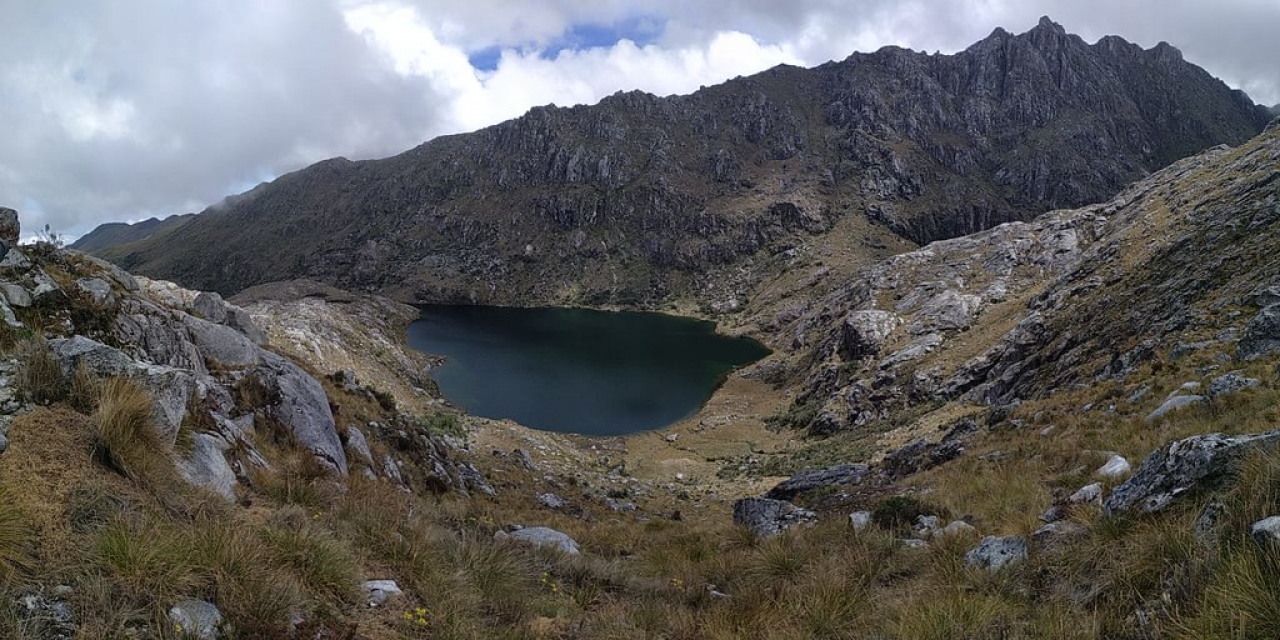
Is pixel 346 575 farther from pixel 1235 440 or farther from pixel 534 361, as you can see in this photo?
pixel 534 361

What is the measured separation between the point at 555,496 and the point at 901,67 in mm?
204133

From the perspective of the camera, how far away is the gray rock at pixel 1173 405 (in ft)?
34.6

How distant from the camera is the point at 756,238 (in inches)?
5945

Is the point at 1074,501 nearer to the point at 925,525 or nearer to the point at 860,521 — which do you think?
the point at 925,525

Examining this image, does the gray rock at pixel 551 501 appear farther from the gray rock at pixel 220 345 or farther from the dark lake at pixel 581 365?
the dark lake at pixel 581 365

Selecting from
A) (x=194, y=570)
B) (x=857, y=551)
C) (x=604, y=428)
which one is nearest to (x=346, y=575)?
(x=194, y=570)

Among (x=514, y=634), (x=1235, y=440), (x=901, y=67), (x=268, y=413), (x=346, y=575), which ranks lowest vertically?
(x=514, y=634)

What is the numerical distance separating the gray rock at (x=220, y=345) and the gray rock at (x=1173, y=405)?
17720 millimetres

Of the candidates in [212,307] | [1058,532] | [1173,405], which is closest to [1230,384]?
[1173,405]

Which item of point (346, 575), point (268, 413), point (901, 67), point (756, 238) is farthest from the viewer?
point (901, 67)

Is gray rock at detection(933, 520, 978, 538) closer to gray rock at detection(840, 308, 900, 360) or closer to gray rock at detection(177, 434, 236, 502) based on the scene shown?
gray rock at detection(177, 434, 236, 502)

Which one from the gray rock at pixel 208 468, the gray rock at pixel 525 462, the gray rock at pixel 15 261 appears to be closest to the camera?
the gray rock at pixel 208 468

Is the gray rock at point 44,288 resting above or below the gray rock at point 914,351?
above

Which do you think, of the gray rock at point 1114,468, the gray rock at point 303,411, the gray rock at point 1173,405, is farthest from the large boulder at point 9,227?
the gray rock at point 1173,405
